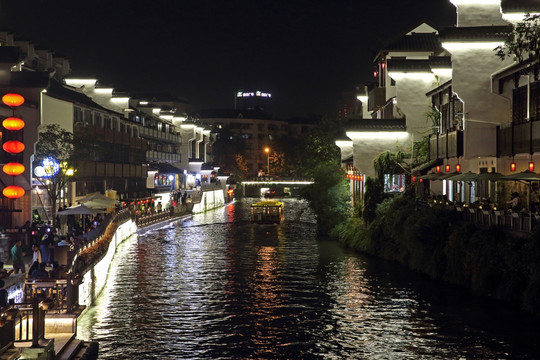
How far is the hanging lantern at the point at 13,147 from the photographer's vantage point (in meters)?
39.5

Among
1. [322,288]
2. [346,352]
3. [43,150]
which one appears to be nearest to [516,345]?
[346,352]

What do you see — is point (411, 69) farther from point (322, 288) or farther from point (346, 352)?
point (346, 352)

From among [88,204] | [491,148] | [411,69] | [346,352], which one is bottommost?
[346,352]

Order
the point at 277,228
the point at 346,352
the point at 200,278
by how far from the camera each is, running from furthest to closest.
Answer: the point at 277,228, the point at 200,278, the point at 346,352

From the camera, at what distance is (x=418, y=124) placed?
184 ft

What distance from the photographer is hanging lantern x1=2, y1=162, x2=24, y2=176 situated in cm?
3925

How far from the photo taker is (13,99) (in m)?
40.1

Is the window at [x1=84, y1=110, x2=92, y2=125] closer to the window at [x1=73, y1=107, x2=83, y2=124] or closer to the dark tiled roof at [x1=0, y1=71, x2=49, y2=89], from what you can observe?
the window at [x1=73, y1=107, x2=83, y2=124]

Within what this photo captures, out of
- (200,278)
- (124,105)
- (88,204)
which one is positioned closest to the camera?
(200,278)

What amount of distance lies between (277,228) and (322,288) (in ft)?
128

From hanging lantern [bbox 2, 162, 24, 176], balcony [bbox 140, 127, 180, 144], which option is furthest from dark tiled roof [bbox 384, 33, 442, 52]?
balcony [bbox 140, 127, 180, 144]

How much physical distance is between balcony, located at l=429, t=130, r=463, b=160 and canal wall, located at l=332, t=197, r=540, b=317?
12.4 feet

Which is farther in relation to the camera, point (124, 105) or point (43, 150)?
point (124, 105)

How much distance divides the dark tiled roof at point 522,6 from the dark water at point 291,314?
15776mm
